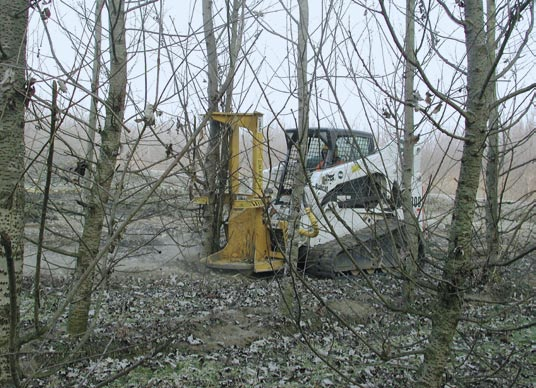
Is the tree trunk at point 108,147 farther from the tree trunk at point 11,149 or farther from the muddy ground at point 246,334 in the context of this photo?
the tree trunk at point 11,149

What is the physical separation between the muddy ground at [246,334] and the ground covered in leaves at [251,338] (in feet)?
0.06

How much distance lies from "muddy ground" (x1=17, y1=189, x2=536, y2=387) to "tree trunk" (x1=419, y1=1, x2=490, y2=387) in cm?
30

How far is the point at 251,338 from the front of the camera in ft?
23.1

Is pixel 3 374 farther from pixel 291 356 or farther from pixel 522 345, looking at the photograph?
pixel 522 345

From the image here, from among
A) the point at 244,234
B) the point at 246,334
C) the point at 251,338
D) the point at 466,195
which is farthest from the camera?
the point at 244,234

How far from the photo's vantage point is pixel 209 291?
9391mm

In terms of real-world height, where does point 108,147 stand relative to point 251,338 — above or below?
above

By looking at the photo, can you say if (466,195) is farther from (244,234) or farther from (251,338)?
(244,234)

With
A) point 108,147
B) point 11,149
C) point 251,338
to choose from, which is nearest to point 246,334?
point 251,338

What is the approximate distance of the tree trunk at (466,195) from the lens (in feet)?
7.57

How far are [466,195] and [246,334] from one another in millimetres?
5323

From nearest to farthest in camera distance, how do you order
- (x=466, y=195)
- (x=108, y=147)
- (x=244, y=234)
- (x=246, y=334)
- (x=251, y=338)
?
(x=466, y=195)
(x=108, y=147)
(x=251, y=338)
(x=246, y=334)
(x=244, y=234)

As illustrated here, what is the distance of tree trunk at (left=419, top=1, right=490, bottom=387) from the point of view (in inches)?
90.8

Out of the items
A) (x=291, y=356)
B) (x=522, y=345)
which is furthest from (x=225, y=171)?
(x=522, y=345)
